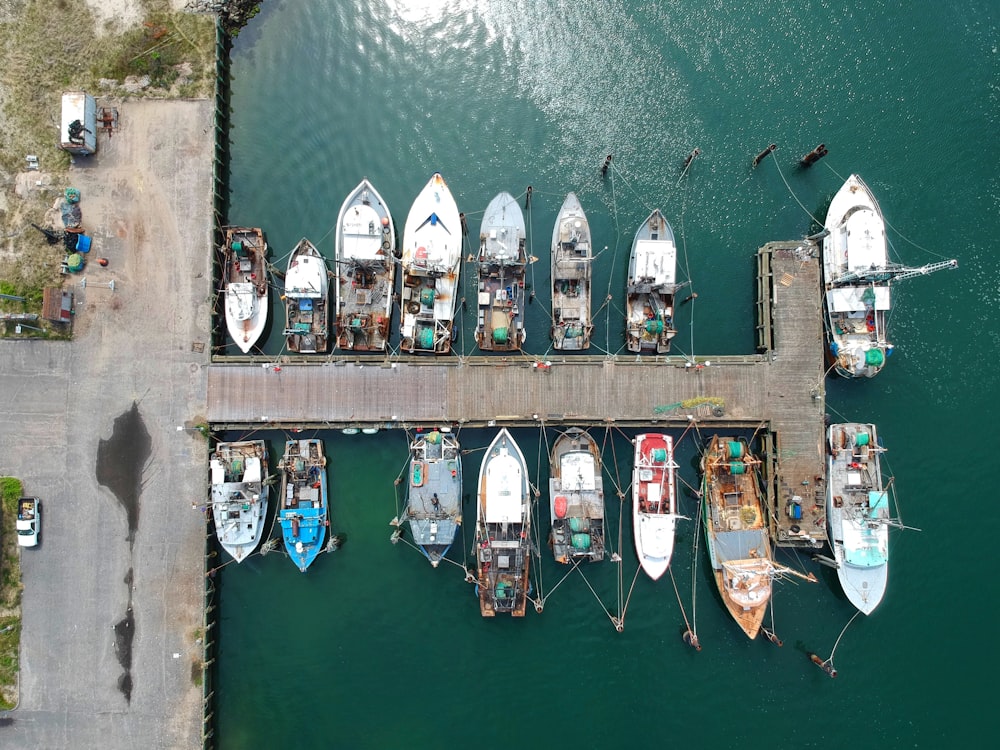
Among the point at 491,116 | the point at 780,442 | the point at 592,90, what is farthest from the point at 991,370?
the point at 491,116

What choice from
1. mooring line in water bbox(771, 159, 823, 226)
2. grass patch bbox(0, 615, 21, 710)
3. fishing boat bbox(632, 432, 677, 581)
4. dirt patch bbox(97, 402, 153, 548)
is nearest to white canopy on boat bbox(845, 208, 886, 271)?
mooring line in water bbox(771, 159, 823, 226)

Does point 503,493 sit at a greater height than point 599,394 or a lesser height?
lesser

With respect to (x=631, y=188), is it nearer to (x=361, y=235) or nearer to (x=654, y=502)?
(x=361, y=235)

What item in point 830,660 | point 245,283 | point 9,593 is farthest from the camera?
point 830,660

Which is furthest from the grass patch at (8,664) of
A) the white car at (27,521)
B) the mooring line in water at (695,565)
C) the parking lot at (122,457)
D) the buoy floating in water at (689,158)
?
the buoy floating in water at (689,158)

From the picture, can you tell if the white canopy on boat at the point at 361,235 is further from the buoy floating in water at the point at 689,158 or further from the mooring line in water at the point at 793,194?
the mooring line in water at the point at 793,194

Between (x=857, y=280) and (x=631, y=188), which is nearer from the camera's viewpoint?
(x=857, y=280)

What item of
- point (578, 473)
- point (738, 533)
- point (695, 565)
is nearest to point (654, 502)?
point (695, 565)
